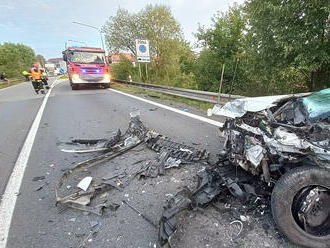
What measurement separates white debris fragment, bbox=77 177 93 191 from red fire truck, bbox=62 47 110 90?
448 inches

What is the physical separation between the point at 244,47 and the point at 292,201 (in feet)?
22.6

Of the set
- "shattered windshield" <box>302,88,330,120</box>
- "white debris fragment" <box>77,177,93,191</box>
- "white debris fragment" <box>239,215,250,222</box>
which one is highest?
"shattered windshield" <box>302,88,330,120</box>

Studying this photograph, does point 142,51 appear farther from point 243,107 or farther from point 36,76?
point 243,107

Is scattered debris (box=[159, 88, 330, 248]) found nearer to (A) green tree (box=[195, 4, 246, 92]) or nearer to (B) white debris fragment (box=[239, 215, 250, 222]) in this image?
(B) white debris fragment (box=[239, 215, 250, 222])

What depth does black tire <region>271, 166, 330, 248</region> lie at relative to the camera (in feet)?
5.03

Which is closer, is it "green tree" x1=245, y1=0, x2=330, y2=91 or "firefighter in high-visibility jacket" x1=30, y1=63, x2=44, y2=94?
A: "green tree" x1=245, y1=0, x2=330, y2=91

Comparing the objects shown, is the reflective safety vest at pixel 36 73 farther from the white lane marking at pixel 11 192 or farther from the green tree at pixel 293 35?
the green tree at pixel 293 35

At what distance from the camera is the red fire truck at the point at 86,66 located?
40.9ft

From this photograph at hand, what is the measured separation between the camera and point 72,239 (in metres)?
1.81

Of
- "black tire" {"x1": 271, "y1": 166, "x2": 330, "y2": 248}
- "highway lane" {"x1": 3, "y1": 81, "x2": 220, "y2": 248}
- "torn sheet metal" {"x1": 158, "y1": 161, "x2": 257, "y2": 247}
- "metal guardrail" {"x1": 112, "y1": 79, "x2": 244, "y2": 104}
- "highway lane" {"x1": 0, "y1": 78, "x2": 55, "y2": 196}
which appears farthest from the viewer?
"metal guardrail" {"x1": 112, "y1": 79, "x2": 244, "y2": 104}

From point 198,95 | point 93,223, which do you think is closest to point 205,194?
point 93,223

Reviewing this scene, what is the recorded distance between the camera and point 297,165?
1712 mm

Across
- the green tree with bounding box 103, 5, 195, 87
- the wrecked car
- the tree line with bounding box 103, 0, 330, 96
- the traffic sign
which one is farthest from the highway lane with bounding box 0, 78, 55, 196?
the green tree with bounding box 103, 5, 195, 87

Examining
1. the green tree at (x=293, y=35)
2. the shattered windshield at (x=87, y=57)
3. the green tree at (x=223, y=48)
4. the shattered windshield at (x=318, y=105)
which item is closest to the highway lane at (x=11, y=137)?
the shattered windshield at (x=318, y=105)
